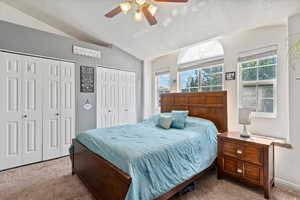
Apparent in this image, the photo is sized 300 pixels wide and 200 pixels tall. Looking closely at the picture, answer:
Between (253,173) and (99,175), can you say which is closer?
(99,175)

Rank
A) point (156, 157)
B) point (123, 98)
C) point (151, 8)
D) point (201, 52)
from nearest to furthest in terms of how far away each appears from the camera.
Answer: point (156, 157) < point (151, 8) < point (201, 52) < point (123, 98)

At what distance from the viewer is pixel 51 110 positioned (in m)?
3.25

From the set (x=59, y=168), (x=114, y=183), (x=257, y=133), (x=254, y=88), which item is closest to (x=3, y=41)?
(x=59, y=168)

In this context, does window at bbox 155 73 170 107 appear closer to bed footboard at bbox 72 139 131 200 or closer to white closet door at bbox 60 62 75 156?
white closet door at bbox 60 62 75 156

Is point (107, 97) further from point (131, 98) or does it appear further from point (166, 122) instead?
point (166, 122)

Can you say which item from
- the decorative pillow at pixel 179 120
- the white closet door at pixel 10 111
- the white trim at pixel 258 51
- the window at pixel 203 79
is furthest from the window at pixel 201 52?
the white closet door at pixel 10 111

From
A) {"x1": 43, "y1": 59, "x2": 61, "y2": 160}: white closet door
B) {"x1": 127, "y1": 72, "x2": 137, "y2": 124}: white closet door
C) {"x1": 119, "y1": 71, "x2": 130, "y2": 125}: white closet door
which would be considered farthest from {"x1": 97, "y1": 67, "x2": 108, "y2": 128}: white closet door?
{"x1": 43, "y1": 59, "x2": 61, "y2": 160}: white closet door

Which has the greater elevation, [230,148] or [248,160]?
[230,148]

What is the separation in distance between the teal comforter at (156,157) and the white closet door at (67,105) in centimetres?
128

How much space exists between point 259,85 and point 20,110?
460 cm

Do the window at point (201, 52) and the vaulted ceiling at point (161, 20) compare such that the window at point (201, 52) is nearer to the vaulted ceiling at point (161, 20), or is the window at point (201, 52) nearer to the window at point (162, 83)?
the vaulted ceiling at point (161, 20)

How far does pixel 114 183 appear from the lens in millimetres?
1512

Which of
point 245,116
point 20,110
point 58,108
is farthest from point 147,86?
point 20,110

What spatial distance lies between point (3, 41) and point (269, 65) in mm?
4868
